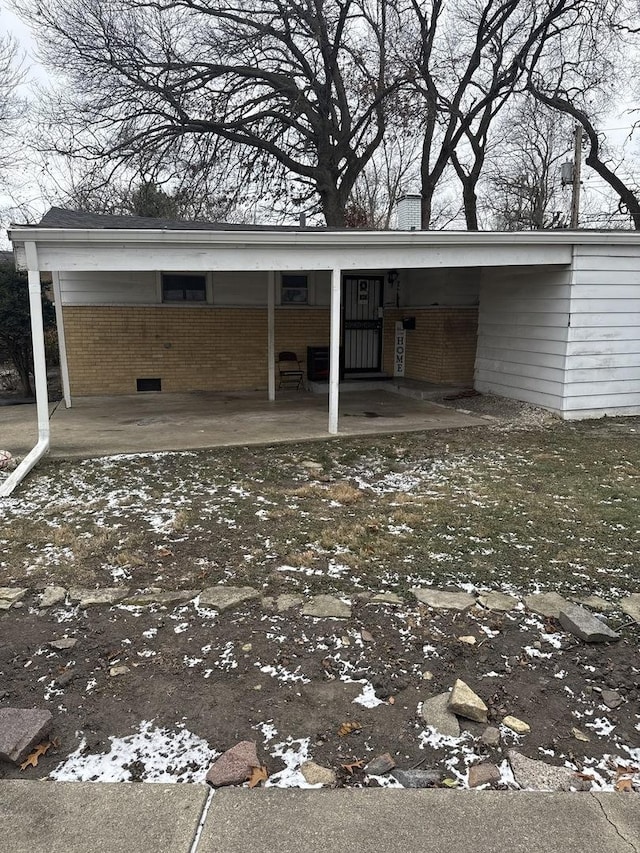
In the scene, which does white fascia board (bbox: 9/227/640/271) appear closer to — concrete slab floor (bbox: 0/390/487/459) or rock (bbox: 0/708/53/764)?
concrete slab floor (bbox: 0/390/487/459)

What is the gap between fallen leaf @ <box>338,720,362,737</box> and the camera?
2.33 m

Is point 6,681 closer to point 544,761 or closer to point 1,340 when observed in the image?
point 544,761

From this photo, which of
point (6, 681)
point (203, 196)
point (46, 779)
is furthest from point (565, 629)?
point (203, 196)

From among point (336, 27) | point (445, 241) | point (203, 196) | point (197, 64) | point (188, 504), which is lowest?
point (188, 504)

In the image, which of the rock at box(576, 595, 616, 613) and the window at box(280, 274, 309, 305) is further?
the window at box(280, 274, 309, 305)

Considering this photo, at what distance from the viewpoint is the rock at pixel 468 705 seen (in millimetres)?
2391

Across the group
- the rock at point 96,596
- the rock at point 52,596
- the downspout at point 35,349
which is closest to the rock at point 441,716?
the rock at point 96,596

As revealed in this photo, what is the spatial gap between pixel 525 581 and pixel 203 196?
1470 cm

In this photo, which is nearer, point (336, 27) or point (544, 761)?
point (544, 761)

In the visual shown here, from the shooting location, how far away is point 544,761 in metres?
2.18

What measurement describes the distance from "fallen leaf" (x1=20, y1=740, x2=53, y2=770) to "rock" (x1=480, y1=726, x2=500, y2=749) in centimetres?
167

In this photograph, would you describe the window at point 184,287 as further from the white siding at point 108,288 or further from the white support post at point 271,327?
the white support post at point 271,327

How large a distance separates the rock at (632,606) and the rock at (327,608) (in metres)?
1.53

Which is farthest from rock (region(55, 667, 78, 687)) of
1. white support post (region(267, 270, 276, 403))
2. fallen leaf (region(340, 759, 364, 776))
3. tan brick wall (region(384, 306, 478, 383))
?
tan brick wall (region(384, 306, 478, 383))
